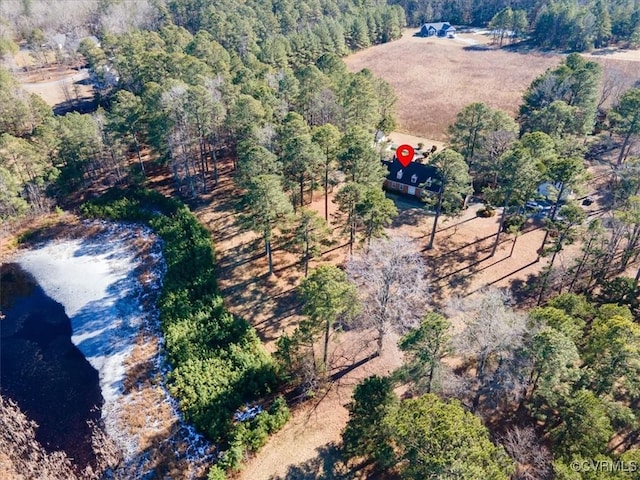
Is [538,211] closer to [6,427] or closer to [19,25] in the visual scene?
[6,427]

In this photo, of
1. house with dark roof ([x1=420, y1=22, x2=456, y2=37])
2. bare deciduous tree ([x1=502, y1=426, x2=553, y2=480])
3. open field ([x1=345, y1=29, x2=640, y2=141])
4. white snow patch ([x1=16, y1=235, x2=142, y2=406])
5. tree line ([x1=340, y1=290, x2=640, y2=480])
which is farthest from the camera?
house with dark roof ([x1=420, y1=22, x2=456, y2=37])

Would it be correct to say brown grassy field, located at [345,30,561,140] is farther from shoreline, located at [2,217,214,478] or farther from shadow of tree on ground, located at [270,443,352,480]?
shadow of tree on ground, located at [270,443,352,480]

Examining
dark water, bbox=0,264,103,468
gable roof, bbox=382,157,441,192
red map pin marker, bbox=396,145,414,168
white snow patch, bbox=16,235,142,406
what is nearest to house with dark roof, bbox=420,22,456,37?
red map pin marker, bbox=396,145,414,168

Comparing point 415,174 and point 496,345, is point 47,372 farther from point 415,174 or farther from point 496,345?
point 415,174

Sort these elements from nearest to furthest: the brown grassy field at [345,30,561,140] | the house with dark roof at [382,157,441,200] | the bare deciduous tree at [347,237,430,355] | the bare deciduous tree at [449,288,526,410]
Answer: the bare deciduous tree at [449,288,526,410], the bare deciduous tree at [347,237,430,355], the house with dark roof at [382,157,441,200], the brown grassy field at [345,30,561,140]

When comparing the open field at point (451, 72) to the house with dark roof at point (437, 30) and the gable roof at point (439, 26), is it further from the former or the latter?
the gable roof at point (439, 26)

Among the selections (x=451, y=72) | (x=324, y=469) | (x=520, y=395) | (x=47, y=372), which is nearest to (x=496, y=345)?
(x=520, y=395)
